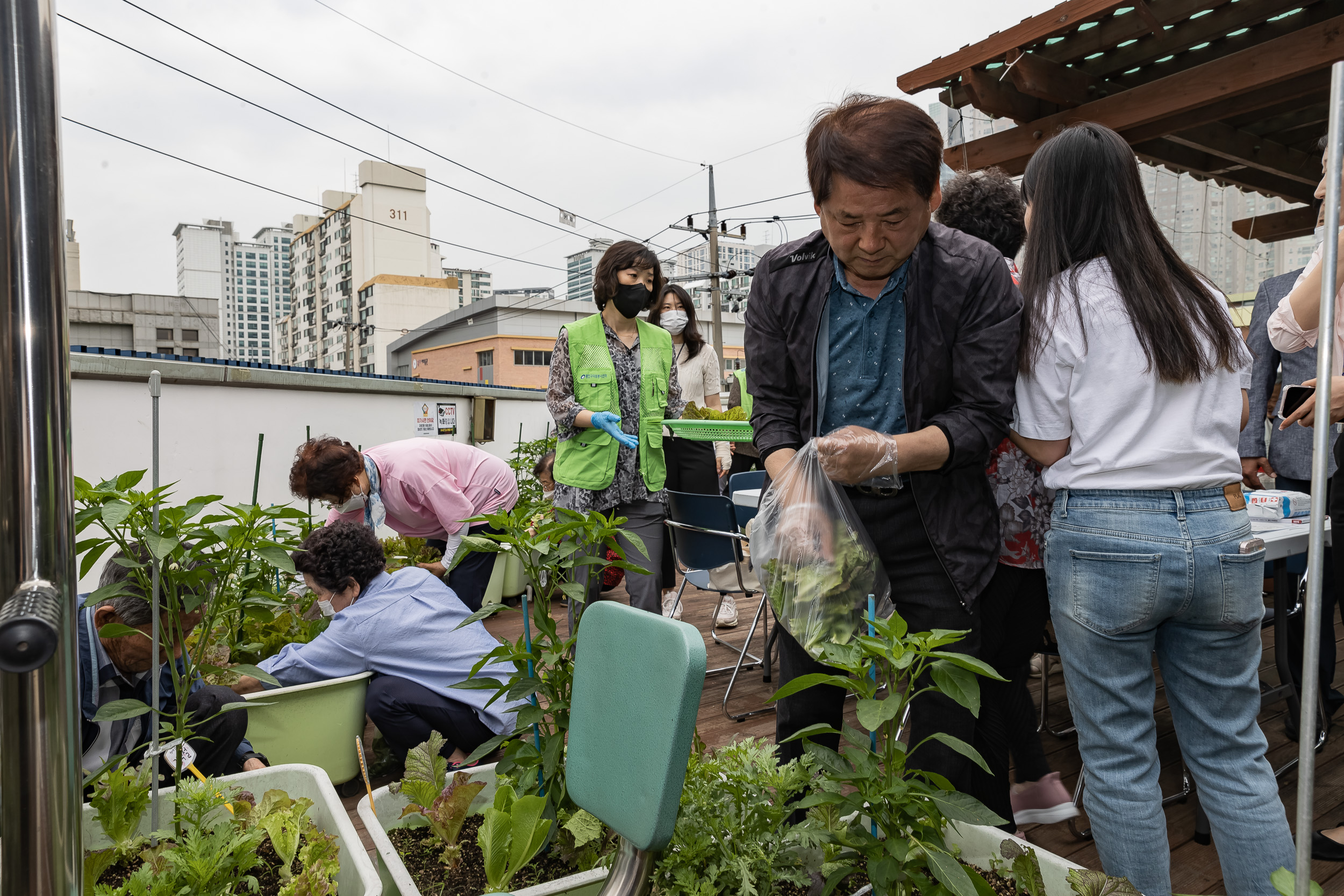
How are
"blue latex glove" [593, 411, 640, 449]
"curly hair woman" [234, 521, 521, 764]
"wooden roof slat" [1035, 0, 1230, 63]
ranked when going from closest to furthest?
"curly hair woman" [234, 521, 521, 764] → "blue latex glove" [593, 411, 640, 449] → "wooden roof slat" [1035, 0, 1230, 63]

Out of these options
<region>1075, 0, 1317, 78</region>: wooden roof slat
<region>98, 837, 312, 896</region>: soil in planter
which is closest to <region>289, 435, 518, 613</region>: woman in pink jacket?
<region>98, 837, 312, 896</region>: soil in planter

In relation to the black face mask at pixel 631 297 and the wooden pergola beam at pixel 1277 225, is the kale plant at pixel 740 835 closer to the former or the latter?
the black face mask at pixel 631 297

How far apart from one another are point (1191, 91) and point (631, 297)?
2.40 meters

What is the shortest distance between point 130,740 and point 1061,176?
6.83 ft

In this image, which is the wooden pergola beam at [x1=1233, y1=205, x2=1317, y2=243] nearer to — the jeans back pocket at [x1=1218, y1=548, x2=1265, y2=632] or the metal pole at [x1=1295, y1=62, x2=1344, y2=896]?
the jeans back pocket at [x1=1218, y1=548, x2=1265, y2=632]

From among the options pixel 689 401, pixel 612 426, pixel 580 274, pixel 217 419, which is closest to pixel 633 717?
pixel 612 426

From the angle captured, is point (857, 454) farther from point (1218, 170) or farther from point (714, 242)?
point (714, 242)

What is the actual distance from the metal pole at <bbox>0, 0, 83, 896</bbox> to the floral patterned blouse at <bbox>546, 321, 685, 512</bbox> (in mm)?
2231

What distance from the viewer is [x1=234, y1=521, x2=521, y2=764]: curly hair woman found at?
7.13 ft

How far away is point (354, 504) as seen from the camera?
9.57ft

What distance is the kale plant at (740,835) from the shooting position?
1076mm

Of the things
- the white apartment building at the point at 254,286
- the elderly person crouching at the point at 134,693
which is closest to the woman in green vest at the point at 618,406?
the elderly person crouching at the point at 134,693

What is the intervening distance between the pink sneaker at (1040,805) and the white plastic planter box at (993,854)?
82 centimetres

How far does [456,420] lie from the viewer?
23.3 ft
